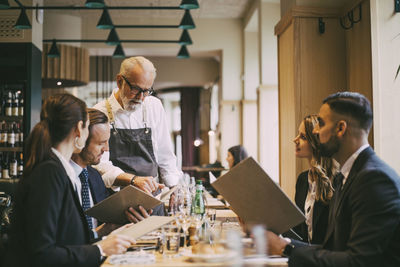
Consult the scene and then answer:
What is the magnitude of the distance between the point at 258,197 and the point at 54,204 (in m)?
0.84

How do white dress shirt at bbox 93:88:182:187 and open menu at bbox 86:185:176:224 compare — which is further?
white dress shirt at bbox 93:88:182:187

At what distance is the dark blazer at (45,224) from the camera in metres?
1.60

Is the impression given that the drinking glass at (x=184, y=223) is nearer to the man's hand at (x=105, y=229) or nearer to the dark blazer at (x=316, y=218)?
the man's hand at (x=105, y=229)

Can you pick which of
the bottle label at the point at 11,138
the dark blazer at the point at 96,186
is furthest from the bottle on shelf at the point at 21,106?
the dark blazer at the point at 96,186

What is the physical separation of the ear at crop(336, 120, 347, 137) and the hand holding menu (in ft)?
1.23

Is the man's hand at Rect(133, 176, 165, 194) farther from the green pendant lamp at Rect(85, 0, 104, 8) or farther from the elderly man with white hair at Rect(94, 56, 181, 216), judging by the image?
the green pendant lamp at Rect(85, 0, 104, 8)

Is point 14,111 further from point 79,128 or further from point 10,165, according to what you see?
point 79,128

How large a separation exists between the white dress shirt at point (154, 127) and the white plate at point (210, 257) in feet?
3.46

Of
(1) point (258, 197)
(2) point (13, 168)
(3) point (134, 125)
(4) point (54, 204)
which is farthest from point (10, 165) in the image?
(1) point (258, 197)

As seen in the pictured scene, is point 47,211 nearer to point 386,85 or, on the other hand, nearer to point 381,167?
point 381,167

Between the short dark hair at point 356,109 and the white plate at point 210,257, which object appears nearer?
the white plate at point 210,257

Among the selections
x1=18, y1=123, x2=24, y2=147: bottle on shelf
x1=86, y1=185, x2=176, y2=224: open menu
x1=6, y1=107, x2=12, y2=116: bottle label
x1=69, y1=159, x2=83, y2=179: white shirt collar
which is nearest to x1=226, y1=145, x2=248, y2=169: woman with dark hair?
x1=18, y1=123, x2=24, y2=147: bottle on shelf

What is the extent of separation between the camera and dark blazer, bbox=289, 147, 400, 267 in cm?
158

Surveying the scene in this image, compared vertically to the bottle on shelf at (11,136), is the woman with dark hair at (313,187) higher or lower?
lower
